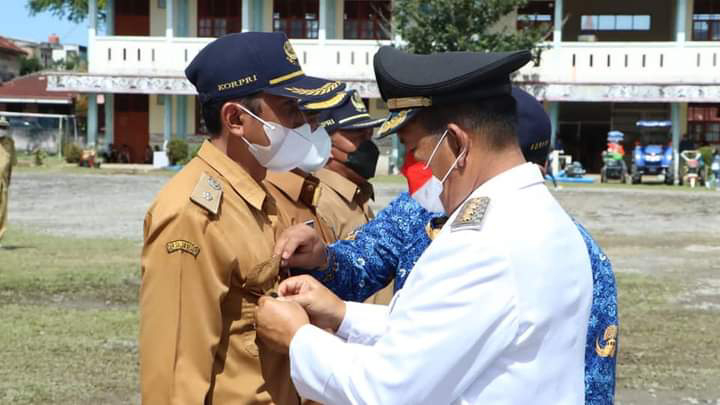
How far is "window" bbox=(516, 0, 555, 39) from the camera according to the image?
104 feet

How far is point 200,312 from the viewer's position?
7.80 ft

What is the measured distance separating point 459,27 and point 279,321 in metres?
26.4

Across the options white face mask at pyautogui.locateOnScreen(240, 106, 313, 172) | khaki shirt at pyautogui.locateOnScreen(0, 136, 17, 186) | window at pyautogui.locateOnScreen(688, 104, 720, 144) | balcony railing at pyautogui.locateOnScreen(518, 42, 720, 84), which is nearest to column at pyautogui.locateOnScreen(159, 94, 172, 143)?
balcony railing at pyautogui.locateOnScreen(518, 42, 720, 84)

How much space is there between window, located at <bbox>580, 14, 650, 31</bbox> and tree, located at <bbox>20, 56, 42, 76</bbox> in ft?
148

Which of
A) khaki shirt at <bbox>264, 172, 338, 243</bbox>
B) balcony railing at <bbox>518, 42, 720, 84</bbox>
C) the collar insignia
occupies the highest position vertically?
balcony railing at <bbox>518, 42, 720, 84</bbox>

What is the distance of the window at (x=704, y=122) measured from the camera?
31125mm

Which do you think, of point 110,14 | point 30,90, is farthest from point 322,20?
point 30,90

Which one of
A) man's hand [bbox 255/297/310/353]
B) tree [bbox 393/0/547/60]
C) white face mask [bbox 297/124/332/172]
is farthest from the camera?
tree [bbox 393/0/547/60]

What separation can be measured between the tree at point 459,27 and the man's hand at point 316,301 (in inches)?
1000

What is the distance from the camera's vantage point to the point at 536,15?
31812mm

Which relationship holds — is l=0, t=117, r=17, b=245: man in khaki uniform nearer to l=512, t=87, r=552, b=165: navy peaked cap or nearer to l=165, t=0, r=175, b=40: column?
l=512, t=87, r=552, b=165: navy peaked cap

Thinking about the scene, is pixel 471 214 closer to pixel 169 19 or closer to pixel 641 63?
pixel 641 63

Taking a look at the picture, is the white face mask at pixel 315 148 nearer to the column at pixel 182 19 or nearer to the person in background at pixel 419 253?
the person in background at pixel 419 253

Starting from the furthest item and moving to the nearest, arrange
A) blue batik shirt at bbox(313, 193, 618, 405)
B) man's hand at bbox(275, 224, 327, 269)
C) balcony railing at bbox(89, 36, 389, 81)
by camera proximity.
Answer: balcony railing at bbox(89, 36, 389, 81) → blue batik shirt at bbox(313, 193, 618, 405) → man's hand at bbox(275, 224, 327, 269)
